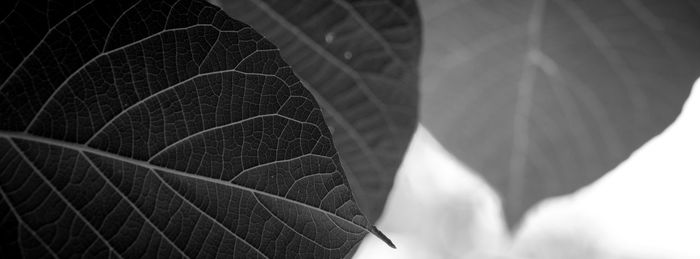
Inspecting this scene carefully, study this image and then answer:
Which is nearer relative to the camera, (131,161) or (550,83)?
(131,161)

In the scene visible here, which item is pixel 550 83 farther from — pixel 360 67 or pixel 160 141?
pixel 160 141

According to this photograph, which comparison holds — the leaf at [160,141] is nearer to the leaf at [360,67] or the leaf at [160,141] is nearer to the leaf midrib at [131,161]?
the leaf midrib at [131,161]

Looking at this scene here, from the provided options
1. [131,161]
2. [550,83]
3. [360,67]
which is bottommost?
[550,83]

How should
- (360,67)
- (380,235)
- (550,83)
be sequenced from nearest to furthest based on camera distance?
(380,235)
(360,67)
(550,83)

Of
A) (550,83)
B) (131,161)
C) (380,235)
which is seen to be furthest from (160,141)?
(550,83)

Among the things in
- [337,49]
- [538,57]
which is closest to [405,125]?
[337,49]

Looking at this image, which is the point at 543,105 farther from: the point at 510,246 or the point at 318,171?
the point at 318,171

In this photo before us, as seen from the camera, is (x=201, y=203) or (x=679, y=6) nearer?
(x=201, y=203)
